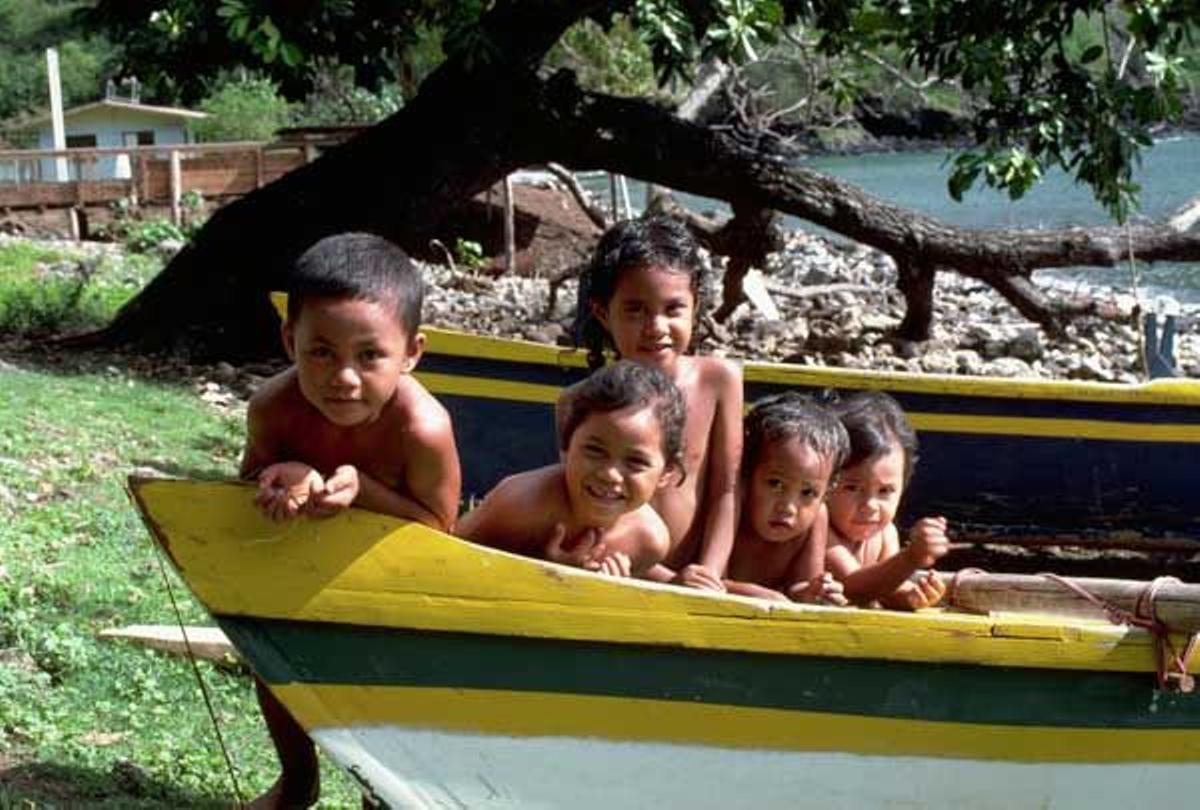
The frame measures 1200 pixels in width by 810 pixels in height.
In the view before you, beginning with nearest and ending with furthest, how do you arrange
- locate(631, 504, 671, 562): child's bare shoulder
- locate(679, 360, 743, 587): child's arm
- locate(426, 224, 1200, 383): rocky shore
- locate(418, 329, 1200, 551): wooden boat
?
locate(631, 504, 671, 562): child's bare shoulder → locate(679, 360, 743, 587): child's arm → locate(418, 329, 1200, 551): wooden boat → locate(426, 224, 1200, 383): rocky shore

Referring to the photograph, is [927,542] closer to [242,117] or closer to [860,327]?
[860,327]

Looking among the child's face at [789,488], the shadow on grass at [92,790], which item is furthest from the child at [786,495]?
the shadow on grass at [92,790]

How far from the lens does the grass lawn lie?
4027 millimetres

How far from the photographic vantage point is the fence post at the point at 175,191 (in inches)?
797

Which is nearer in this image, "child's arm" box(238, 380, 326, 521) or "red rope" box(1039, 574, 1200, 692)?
"child's arm" box(238, 380, 326, 521)

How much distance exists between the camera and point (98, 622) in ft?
16.6

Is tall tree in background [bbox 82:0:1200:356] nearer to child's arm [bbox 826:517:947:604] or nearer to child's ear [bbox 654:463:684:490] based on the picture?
child's arm [bbox 826:517:947:604]

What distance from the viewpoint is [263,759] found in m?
4.30

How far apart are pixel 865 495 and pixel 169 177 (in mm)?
17458

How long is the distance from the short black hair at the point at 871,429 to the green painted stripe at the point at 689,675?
1001mm

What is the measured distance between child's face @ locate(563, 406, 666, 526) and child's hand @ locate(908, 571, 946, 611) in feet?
2.30

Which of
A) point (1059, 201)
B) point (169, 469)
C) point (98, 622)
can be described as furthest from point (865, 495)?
point (1059, 201)

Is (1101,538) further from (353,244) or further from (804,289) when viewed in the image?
(804,289)

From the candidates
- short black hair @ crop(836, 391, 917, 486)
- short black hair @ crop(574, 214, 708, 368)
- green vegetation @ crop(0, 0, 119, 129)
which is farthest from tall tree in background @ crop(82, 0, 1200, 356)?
green vegetation @ crop(0, 0, 119, 129)
